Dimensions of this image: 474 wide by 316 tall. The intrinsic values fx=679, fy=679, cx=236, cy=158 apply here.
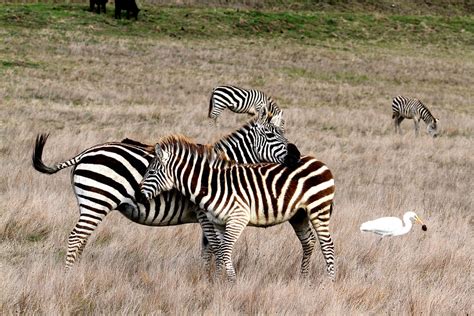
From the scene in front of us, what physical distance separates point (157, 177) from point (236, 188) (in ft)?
2.46

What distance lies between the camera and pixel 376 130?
21000 mm

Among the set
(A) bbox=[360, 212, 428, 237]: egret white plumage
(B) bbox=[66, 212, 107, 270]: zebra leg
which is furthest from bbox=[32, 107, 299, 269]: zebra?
Result: (A) bbox=[360, 212, 428, 237]: egret white plumage

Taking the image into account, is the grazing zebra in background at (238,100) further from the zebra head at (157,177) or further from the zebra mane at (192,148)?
the zebra head at (157,177)

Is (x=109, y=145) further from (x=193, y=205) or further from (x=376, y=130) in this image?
(x=376, y=130)

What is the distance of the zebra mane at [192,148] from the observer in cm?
643

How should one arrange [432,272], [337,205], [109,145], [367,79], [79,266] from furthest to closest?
[367,79] → [337,205] → [432,272] → [109,145] → [79,266]

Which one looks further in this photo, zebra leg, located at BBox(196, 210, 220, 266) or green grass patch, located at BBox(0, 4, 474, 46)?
green grass patch, located at BBox(0, 4, 474, 46)

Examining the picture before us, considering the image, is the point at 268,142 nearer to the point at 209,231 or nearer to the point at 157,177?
the point at 209,231

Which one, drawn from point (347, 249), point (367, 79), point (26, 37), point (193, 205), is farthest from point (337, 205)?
point (26, 37)

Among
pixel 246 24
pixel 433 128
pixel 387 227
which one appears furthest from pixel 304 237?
pixel 246 24

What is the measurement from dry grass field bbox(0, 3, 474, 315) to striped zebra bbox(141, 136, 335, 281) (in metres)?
0.54

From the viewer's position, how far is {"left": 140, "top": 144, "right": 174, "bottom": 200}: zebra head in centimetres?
613

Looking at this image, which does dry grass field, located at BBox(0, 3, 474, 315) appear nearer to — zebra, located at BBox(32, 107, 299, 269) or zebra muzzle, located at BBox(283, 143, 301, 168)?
zebra, located at BBox(32, 107, 299, 269)

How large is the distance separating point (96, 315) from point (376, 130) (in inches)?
665
